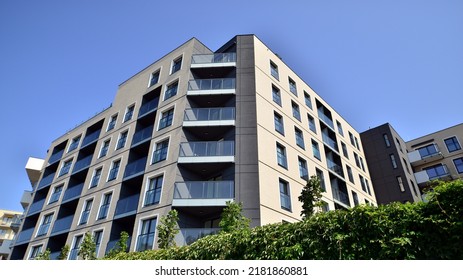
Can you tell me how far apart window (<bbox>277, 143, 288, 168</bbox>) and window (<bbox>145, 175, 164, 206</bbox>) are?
306 inches

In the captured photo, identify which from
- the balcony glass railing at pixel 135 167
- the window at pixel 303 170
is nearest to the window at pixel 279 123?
the window at pixel 303 170

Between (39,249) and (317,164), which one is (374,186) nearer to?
(317,164)

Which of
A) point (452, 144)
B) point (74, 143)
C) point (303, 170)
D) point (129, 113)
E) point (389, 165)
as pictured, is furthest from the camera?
point (452, 144)

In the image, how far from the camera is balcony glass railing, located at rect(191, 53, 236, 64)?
74.0 feet

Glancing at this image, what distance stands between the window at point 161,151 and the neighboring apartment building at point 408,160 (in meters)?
22.9

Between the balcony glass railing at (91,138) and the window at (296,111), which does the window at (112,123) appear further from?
the window at (296,111)

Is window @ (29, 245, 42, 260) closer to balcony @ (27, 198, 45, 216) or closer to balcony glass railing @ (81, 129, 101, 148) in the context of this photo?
balcony @ (27, 198, 45, 216)

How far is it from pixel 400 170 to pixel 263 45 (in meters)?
19.2

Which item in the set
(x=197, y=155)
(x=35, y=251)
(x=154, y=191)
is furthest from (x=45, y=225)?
(x=197, y=155)

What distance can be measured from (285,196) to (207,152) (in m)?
5.63

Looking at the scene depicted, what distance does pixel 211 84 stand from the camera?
2130 centimetres

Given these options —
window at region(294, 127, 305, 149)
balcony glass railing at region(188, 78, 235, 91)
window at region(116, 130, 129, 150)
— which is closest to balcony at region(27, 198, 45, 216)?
window at region(116, 130, 129, 150)

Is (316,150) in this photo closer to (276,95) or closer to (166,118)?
(276,95)

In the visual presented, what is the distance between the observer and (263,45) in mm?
24297
